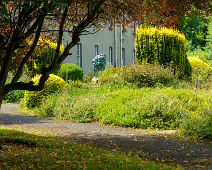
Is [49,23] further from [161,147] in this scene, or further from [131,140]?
[161,147]

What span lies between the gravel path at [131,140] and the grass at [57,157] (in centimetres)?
62

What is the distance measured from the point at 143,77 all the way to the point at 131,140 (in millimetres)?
8290

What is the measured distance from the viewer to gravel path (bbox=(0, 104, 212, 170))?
852 cm

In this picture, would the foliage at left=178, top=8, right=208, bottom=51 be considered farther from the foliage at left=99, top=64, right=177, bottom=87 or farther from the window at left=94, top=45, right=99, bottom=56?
the foliage at left=99, top=64, right=177, bottom=87

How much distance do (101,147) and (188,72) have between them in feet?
41.9

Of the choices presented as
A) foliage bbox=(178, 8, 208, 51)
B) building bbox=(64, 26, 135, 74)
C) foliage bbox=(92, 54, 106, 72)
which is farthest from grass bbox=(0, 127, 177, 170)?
foliage bbox=(178, 8, 208, 51)

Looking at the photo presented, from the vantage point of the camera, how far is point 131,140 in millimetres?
10445

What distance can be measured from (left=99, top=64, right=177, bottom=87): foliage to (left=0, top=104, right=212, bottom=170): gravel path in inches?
196

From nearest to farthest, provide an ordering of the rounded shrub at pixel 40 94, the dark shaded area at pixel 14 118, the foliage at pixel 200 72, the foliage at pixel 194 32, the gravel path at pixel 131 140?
the gravel path at pixel 131 140 → the dark shaded area at pixel 14 118 → the rounded shrub at pixel 40 94 → the foliage at pixel 200 72 → the foliage at pixel 194 32

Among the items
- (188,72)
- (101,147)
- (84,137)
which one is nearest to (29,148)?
(101,147)

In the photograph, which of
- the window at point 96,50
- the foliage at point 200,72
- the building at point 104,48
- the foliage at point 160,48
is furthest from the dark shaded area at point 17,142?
the window at point 96,50

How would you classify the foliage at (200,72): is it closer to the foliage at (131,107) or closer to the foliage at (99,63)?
the foliage at (99,63)

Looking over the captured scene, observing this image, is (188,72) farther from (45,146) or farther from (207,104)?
(45,146)

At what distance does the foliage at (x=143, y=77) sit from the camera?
18438 mm
